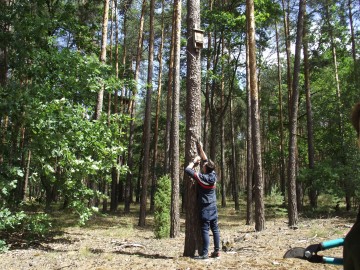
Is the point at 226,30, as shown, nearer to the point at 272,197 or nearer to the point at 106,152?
the point at 272,197

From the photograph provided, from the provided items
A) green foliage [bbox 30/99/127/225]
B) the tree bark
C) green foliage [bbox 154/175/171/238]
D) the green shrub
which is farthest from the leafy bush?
the tree bark

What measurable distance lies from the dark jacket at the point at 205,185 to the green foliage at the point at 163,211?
20.0 feet

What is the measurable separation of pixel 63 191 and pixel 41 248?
1.76 m

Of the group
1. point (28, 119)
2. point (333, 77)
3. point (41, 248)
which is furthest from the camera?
point (333, 77)

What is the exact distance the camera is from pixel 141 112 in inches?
1657

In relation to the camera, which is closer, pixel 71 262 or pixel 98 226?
pixel 71 262

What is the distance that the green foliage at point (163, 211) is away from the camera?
12.9 metres

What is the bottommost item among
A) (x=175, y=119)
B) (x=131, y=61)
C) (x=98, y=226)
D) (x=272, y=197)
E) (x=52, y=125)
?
(x=98, y=226)

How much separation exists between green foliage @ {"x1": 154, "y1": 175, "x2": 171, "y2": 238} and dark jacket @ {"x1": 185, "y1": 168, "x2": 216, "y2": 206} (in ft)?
20.0

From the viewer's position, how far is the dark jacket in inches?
281

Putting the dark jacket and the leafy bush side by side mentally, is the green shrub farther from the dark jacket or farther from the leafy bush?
the dark jacket

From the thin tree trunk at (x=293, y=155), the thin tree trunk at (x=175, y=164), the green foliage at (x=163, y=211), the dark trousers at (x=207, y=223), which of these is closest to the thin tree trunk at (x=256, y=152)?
the thin tree trunk at (x=293, y=155)

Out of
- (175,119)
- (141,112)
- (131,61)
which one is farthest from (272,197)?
(141,112)

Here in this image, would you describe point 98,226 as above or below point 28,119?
below
